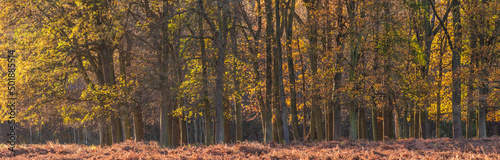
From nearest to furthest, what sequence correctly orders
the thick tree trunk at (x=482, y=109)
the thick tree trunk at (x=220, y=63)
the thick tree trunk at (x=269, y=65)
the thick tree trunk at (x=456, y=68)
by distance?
→ the thick tree trunk at (x=220, y=63) → the thick tree trunk at (x=269, y=65) → the thick tree trunk at (x=456, y=68) → the thick tree trunk at (x=482, y=109)

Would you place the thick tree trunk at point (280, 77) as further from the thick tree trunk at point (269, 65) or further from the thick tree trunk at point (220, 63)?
the thick tree trunk at point (220, 63)

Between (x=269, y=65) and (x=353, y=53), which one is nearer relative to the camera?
(x=353, y=53)

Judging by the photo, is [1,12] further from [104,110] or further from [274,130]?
[274,130]

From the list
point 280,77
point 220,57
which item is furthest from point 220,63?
point 280,77

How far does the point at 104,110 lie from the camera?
58.9 feet

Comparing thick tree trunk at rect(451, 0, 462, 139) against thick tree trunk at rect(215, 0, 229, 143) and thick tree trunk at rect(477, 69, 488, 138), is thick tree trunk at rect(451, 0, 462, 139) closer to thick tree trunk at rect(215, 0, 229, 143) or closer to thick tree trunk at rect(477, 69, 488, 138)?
thick tree trunk at rect(477, 69, 488, 138)

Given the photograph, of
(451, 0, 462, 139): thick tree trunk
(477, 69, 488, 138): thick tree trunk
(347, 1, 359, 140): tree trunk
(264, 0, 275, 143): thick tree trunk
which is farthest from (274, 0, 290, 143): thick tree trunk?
(477, 69, 488, 138): thick tree trunk

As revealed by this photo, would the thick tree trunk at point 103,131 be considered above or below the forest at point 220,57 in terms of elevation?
below

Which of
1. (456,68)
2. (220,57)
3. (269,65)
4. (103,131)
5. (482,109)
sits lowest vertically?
(103,131)

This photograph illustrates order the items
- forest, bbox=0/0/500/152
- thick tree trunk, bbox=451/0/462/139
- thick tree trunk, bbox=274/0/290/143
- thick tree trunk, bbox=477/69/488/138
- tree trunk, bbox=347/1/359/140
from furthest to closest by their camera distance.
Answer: thick tree trunk, bbox=477/69/488/138 → thick tree trunk, bbox=451/0/462/139 → thick tree trunk, bbox=274/0/290/143 → tree trunk, bbox=347/1/359/140 → forest, bbox=0/0/500/152

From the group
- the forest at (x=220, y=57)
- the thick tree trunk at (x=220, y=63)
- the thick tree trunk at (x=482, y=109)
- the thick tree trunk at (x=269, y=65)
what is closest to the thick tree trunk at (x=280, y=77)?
the forest at (x=220, y=57)

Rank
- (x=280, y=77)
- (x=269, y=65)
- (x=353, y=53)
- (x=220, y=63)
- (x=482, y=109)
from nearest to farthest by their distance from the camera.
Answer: (x=220, y=63) < (x=353, y=53) < (x=280, y=77) < (x=269, y=65) < (x=482, y=109)

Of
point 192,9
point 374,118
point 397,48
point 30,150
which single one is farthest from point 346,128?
point 30,150

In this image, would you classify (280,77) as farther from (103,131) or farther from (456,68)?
(103,131)
